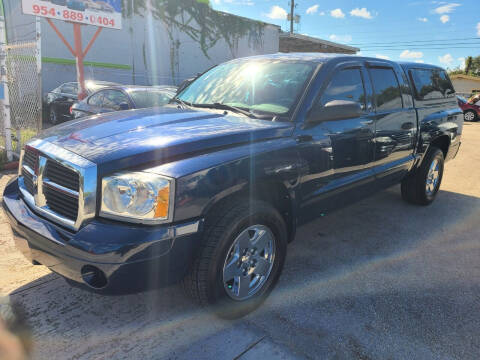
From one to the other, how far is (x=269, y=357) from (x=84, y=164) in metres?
1.55

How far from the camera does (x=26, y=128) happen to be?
7.53 metres

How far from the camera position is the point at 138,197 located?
6.63 feet

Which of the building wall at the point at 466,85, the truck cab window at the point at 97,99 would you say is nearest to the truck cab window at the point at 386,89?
the truck cab window at the point at 97,99

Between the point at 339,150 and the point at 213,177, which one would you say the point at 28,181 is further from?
the point at 339,150

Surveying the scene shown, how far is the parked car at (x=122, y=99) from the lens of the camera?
275 inches

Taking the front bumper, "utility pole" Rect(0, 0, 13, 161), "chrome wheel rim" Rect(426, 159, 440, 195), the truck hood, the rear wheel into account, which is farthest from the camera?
the rear wheel

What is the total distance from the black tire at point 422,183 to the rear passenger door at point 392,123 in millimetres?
519

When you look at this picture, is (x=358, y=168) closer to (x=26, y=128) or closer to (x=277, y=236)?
(x=277, y=236)

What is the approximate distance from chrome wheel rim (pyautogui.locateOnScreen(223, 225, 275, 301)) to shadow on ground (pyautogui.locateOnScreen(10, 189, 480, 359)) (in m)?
0.21

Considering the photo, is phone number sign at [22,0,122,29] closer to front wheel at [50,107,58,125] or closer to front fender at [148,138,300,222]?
front wheel at [50,107,58,125]

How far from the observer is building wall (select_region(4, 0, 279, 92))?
1569 cm

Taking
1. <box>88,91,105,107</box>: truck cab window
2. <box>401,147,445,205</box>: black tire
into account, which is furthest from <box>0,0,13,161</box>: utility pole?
<box>401,147,445,205</box>: black tire

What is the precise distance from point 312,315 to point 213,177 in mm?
1278

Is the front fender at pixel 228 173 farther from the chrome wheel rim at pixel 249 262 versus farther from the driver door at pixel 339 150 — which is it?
the chrome wheel rim at pixel 249 262
